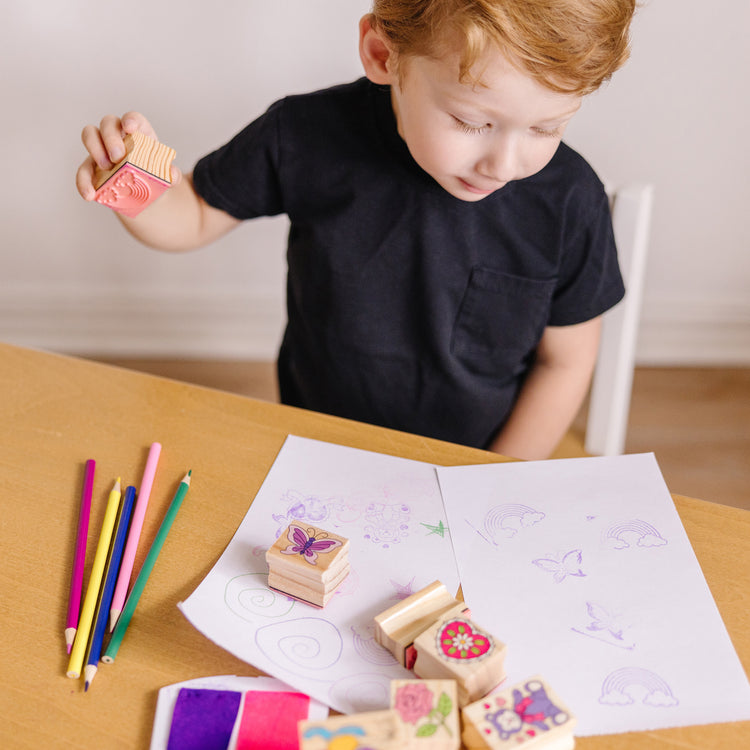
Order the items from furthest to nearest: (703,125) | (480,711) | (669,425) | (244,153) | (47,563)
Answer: (669,425) → (703,125) → (244,153) → (47,563) → (480,711)

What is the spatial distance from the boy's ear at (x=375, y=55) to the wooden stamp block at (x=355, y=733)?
1.48ft

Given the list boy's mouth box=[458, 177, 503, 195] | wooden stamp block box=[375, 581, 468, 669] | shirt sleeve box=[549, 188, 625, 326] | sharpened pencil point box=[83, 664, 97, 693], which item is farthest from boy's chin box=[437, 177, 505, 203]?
sharpened pencil point box=[83, 664, 97, 693]

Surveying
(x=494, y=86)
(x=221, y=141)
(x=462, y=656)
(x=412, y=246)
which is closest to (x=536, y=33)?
(x=494, y=86)

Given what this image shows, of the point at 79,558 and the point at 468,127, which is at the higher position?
the point at 468,127

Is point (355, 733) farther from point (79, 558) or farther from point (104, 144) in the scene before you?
point (104, 144)

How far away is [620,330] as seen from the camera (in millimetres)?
803

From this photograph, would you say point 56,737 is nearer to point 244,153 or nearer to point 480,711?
point 480,711

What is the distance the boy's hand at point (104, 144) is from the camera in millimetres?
579

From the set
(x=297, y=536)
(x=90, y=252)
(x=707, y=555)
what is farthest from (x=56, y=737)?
(x=90, y=252)

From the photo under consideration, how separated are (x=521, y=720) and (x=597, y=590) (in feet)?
0.40

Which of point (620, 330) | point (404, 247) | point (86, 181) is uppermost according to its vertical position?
point (86, 181)

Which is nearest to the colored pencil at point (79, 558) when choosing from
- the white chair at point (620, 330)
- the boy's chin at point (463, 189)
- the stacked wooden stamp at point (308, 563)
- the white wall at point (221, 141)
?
the stacked wooden stamp at point (308, 563)

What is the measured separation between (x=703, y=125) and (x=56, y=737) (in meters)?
1.13

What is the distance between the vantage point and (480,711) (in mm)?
381
